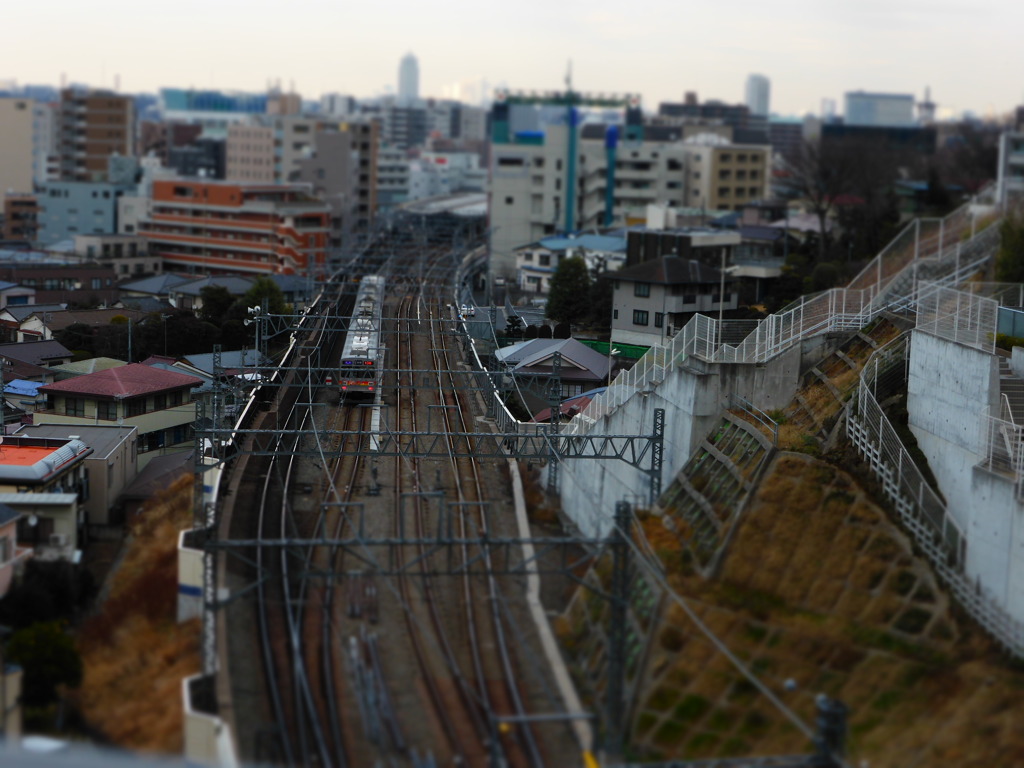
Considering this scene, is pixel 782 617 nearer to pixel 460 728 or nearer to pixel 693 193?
pixel 460 728

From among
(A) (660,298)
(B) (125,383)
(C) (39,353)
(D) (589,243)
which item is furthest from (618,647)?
(D) (589,243)

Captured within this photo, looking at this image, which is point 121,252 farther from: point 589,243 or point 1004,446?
point 1004,446

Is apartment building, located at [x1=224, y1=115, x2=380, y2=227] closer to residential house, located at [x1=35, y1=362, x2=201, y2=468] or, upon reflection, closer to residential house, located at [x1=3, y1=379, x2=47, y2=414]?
residential house, located at [x1=3, y1=379, x2=47, y2=414]

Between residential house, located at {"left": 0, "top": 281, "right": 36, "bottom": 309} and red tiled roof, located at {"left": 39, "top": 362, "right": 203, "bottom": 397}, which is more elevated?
residential house, located at {"left": 0, "top": 281, "right": 36, "bottom": 309}

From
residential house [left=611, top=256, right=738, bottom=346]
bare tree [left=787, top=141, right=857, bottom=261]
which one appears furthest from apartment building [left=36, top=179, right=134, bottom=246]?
residential house [left=611, top=256, right=738, bottom=346]

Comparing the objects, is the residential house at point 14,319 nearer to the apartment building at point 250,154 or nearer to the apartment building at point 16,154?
the apartment building at point 16,154

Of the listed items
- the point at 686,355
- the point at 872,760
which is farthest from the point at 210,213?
the point at 872,760
